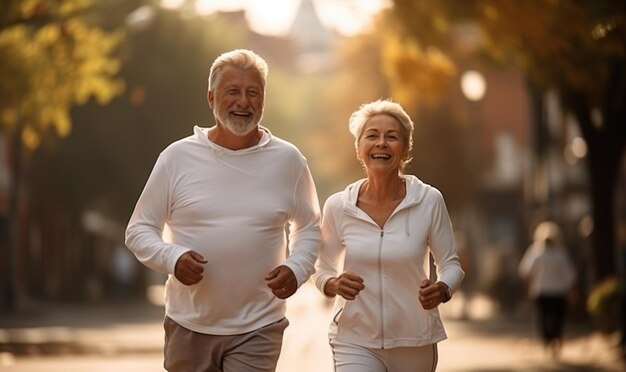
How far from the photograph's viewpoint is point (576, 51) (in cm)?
2405

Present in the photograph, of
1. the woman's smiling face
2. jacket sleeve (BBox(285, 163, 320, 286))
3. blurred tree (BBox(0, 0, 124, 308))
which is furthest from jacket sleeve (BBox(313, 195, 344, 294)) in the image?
blurred tree (BBox(0, 0, 124, 308))

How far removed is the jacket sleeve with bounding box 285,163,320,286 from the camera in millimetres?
8367

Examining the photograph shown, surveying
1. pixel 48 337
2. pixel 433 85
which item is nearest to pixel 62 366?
pixel 433 85

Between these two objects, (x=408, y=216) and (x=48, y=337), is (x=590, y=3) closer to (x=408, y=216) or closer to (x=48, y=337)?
(x=408, y=216)

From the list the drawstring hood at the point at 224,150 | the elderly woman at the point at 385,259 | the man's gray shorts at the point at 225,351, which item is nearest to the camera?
the man's gray shorts at the point at 225,351

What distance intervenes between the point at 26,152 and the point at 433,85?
2636 centimetres

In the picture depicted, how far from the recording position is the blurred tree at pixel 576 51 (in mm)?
21422

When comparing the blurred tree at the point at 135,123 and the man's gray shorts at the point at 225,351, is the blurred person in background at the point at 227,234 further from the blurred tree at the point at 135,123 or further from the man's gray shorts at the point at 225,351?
the blurred tree at the point at 135,123

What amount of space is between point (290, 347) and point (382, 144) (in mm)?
17450

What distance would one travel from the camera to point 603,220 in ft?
94.9

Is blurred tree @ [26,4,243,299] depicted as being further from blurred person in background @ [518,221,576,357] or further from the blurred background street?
blurred person in background @ [518,221,576,357]

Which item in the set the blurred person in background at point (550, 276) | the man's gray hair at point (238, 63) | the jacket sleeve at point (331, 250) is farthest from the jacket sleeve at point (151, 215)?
the blurred person in background at point (550, 276)

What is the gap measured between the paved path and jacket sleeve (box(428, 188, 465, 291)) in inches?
412

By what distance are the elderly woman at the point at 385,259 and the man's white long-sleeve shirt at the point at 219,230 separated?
38cm
